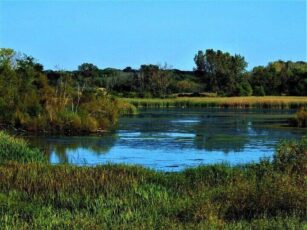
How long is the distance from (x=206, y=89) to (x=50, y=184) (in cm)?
12120

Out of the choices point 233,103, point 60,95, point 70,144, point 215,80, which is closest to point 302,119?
point 60,95

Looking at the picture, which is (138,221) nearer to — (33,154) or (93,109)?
(33,154)

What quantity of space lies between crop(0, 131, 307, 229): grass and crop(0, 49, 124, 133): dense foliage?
949 inches

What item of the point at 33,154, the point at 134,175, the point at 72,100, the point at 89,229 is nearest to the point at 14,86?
the point at 72,100

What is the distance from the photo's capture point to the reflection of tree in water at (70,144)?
93.0 feet

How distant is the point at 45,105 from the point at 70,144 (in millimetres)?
11079

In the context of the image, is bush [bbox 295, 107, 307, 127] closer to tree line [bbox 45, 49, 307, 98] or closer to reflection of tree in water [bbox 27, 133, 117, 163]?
reflection of tree in water [bbox 27, 133, 117, 163]

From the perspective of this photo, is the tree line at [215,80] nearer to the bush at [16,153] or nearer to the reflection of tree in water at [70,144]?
the reflection of tree in water at [70,144]

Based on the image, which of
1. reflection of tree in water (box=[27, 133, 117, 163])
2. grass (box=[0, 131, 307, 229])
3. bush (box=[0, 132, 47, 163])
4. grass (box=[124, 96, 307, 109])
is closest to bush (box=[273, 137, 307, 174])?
grass (box=[0, 131, 307, 229])

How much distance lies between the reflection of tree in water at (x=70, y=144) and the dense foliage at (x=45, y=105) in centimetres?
305

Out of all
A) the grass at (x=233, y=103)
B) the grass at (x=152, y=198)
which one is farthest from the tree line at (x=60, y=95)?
the grass at (x=152, y=198)

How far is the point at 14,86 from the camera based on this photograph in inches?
1784

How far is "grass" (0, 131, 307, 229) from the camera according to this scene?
9211 mm

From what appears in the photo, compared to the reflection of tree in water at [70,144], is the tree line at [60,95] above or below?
above
